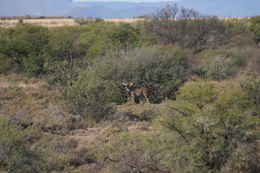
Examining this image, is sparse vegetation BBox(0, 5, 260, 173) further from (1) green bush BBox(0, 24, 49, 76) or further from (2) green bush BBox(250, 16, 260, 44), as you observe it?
(2) green bush BBox(250, 16, 260, 44)

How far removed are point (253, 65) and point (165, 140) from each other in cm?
2262

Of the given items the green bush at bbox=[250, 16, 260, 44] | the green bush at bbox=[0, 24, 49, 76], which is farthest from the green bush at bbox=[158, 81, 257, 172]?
the green bush at bbox=[250, 16, 260, 44]

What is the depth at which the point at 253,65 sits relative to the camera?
92.6 ft

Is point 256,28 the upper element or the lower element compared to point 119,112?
upper

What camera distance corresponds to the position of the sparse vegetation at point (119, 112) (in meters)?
7.42

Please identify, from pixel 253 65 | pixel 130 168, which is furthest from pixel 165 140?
pixel 253 65

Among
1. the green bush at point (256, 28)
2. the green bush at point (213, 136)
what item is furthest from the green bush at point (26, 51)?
the green bush at point (256, 28)

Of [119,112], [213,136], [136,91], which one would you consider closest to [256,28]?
[136,91]

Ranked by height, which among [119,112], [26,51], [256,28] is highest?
[256,28]

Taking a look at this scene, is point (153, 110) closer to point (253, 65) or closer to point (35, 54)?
point (35, 54)

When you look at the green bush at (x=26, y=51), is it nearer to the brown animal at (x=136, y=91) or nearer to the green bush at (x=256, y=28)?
the brown animal at (x=136, y=91)

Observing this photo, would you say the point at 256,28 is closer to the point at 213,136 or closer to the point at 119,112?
the point at 119,112

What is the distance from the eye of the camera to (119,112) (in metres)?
14.1

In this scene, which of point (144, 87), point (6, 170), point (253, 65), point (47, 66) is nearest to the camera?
point (6, 170)
